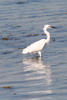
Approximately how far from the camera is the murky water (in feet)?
41.6

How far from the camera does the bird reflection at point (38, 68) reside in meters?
14.4

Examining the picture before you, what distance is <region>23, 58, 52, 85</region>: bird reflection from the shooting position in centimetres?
1437

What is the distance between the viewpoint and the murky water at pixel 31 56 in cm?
1267

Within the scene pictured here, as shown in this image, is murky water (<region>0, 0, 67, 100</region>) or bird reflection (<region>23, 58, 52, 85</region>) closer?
murky water (<region>0, 0, 67, 100</region>)

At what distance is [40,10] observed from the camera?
105ft

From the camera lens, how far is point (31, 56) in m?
18.9

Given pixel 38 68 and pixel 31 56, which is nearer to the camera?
pixel 38 68

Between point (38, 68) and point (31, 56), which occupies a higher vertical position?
point (38, 68)

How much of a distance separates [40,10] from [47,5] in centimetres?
207

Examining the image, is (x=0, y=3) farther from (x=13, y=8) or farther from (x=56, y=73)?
(x=56, y=73)

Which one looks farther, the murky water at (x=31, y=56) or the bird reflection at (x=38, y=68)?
the bird reflection at (x=38, y=68)

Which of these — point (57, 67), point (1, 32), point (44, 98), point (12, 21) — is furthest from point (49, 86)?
point (12, 21)

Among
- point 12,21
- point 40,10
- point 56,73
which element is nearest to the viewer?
point 56,73

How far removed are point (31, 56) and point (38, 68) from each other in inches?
115
